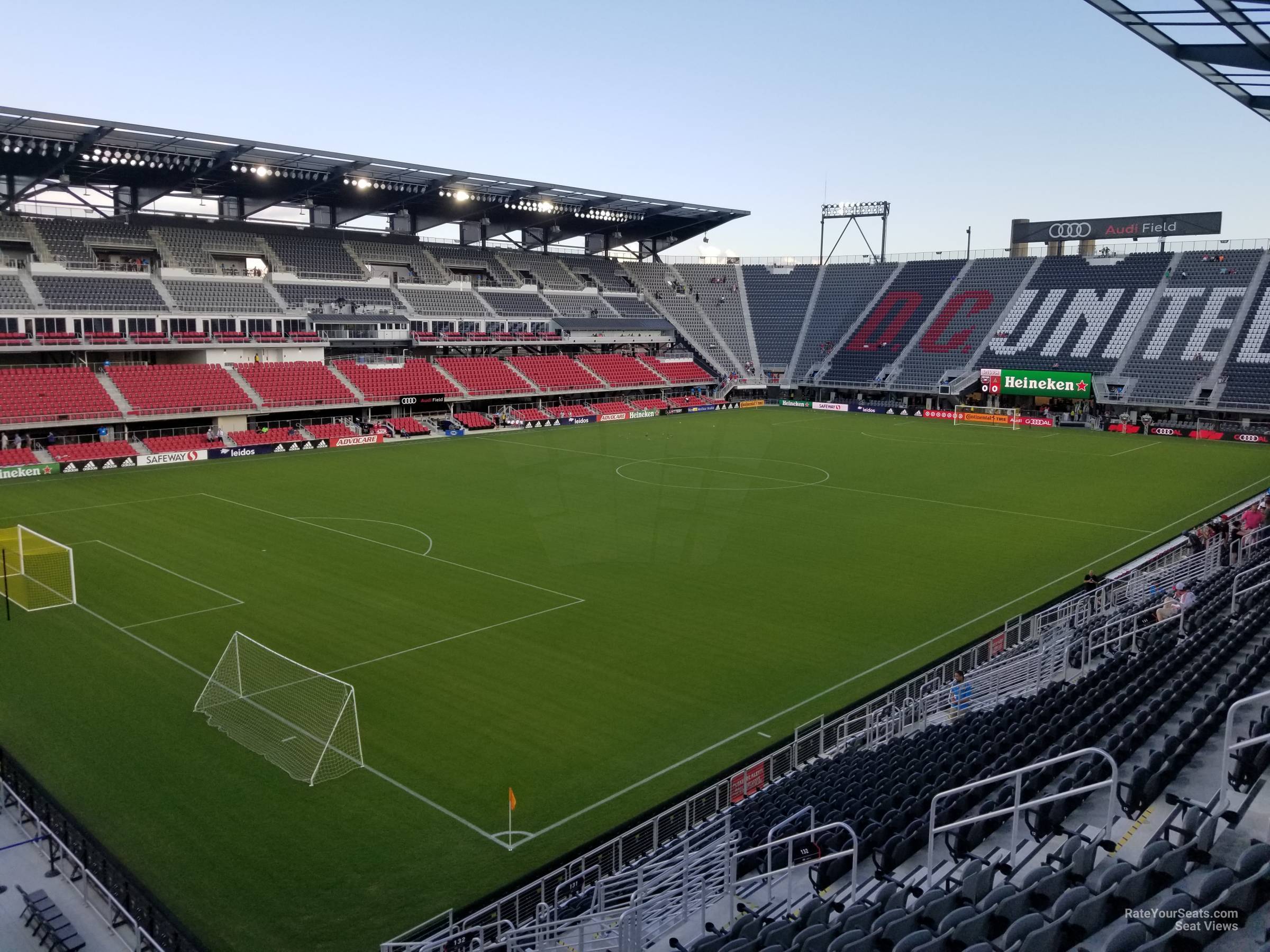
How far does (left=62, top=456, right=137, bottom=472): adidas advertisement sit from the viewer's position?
40.4m

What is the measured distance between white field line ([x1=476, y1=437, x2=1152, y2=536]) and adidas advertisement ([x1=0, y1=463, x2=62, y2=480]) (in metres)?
20.8

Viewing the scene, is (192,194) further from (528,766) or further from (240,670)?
(528,766)

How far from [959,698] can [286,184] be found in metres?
52.6

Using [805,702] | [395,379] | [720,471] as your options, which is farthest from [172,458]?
[805,702]

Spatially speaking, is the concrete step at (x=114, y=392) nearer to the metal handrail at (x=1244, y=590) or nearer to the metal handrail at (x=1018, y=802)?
the metal handrail at (x=1244, y=590)

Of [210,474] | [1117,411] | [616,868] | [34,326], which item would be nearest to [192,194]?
[34,326]

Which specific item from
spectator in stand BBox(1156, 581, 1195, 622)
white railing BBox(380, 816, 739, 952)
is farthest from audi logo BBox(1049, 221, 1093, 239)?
white railing BBox(380, 816, 739, 952)

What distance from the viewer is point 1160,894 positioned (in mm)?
6738

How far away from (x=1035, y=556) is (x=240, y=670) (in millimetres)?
21626

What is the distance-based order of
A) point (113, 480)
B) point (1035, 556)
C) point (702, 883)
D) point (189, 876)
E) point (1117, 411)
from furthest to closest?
point (1117, 411) < point (113, 480) < point (1035, 556) < point (189, 876) < point (702, 883)

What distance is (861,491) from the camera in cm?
3778

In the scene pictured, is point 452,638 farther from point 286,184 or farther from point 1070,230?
point 1070,230

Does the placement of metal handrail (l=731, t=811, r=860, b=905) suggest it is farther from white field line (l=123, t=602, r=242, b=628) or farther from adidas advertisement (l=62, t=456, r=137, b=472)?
adidas advertisement (l=62, t=456, r=137, b=472)

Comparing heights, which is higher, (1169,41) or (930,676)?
(1169,41)
